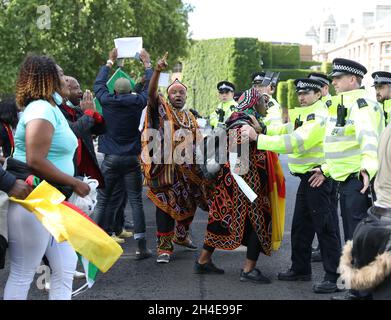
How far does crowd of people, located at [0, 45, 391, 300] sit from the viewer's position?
341 centimetres

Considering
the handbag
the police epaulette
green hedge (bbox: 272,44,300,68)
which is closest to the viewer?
the handbag

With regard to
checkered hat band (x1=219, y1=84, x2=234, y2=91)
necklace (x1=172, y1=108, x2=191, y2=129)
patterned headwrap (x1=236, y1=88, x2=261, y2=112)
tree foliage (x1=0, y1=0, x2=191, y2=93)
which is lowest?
necklace (x1=172, y1=108, x2=191, y2=129)

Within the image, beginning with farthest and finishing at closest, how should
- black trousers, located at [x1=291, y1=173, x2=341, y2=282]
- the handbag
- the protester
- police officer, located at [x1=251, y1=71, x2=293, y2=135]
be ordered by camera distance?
the protester, police officer, located at [x1=251, y1=71, x2=293, y2=135], black trousers, located at [x1=291, y1=173, x2=341, y2=282], the handbag

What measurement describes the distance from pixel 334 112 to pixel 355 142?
0.35 meters

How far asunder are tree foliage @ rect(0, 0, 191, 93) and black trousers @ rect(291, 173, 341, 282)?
47.6 feet

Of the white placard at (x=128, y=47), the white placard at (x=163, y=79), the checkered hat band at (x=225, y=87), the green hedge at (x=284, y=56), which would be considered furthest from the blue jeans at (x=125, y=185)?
the green hedge at (x=284, y=56)

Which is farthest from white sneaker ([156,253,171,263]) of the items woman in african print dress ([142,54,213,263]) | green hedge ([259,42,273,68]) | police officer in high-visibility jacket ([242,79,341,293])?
green hedge ([259,42,273,68])

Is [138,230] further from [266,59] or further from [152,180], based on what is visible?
[266,59]

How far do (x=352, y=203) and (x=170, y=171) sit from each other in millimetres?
2139

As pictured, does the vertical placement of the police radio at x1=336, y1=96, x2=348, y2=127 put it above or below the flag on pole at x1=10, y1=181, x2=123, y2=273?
above

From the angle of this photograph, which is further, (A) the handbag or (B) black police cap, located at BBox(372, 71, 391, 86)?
(B) black police cap, located at BBox(372, 71, 391, 86)

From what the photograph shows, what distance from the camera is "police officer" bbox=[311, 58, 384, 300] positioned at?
461 cm

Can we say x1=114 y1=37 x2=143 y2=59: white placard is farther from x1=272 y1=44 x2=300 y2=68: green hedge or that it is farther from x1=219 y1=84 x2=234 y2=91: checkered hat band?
x1=272 y1=44 x2=300 y2=68: green hedge

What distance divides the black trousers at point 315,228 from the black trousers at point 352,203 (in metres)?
0.36
